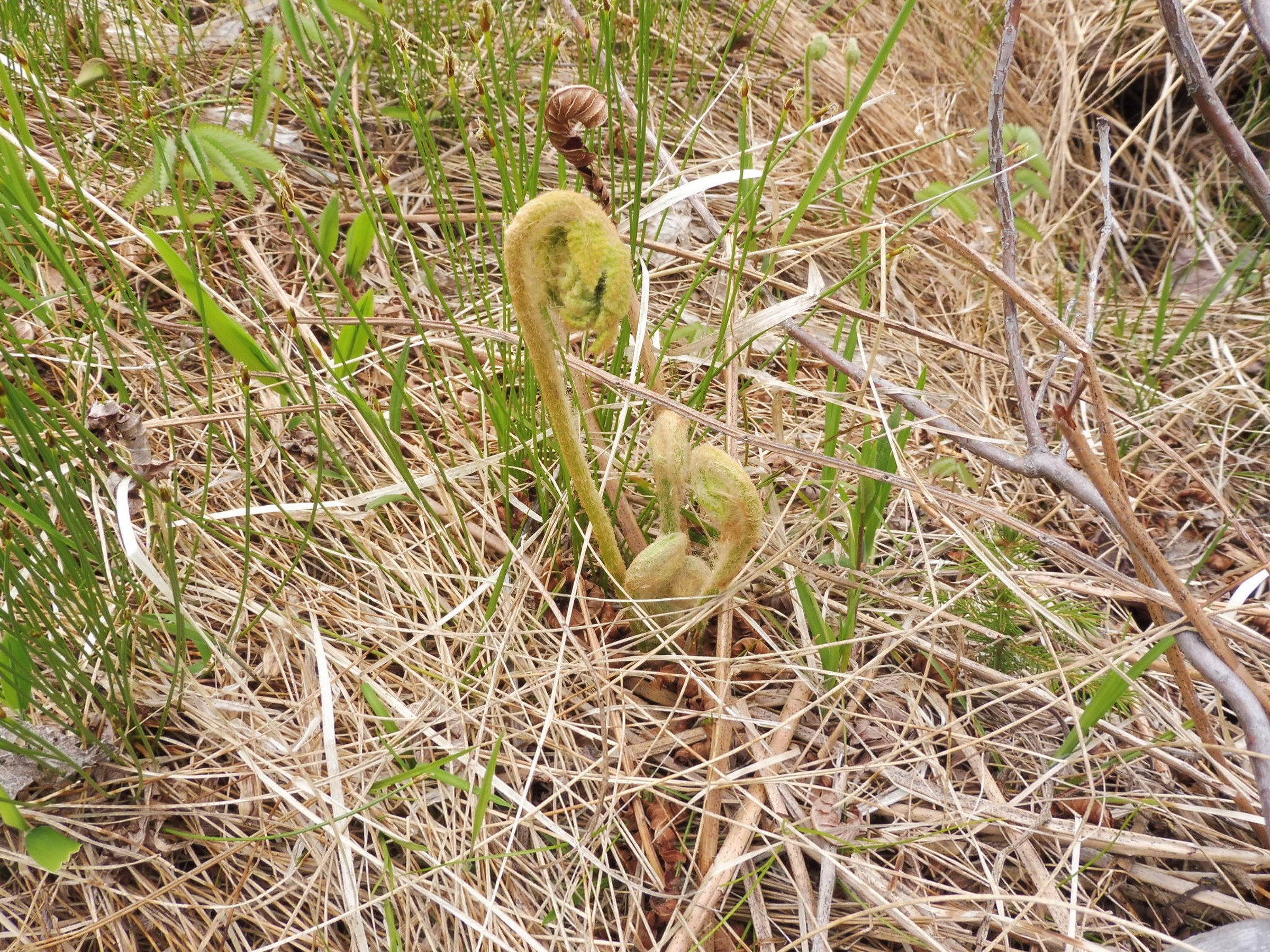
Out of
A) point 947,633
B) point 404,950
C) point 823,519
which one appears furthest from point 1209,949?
point 404,950

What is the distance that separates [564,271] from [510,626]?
537 millimetres

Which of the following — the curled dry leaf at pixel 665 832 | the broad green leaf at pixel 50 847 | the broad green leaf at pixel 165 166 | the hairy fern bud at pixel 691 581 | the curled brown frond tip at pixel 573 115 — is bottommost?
the broad green leaf at pixel 50 847

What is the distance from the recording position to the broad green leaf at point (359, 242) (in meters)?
1.53

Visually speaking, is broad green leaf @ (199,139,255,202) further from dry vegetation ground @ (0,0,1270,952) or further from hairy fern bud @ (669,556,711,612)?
hairy fern bud @ (669,556,711,612)

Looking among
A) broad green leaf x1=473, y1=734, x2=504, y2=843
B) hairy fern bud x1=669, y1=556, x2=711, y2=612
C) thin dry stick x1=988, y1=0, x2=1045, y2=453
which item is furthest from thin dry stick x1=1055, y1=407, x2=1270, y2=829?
broad green leaf x1=473, y1=734, x2=504, y2=843

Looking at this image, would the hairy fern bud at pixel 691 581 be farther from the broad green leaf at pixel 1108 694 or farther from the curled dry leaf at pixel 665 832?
the broad green leaf at pixel 1108 694

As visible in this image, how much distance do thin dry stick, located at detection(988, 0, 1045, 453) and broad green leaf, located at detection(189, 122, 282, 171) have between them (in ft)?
3.34

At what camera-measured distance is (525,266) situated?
1023 mm

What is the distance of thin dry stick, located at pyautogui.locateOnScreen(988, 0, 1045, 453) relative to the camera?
1.23m

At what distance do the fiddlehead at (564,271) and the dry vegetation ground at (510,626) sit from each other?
228mm

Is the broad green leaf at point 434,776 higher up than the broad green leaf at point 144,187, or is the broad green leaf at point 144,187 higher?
the broad green leaf at point 144,187

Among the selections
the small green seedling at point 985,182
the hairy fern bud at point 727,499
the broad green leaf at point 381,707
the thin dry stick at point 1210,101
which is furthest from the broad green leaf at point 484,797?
the thin dry stick at point 1210,101

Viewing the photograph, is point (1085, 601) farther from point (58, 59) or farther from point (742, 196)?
point (58, 59)

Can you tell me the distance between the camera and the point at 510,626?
130 cm
